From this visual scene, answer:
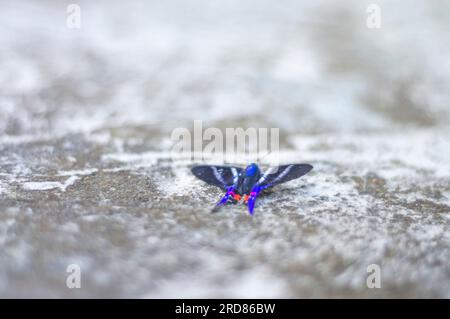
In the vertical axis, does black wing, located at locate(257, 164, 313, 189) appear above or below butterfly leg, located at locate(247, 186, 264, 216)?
above

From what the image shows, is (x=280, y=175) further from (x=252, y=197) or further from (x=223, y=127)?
(x=223, y=127)

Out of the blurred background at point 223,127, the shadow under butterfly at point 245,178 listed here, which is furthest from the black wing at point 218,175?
the blurred background at point 223,127

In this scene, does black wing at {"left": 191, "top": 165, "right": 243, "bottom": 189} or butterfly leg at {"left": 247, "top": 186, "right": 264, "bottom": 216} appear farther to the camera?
black wing at {"left": 191, "top": 165, "right": 243, "bottom": 189}

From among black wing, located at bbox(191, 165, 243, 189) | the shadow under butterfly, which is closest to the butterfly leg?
the shadow under butterfly

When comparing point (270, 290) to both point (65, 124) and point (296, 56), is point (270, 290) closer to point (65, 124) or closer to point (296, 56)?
point (65, 124)

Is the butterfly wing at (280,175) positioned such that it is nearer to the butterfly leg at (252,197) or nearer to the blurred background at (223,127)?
the butterfly leg at (252,197)

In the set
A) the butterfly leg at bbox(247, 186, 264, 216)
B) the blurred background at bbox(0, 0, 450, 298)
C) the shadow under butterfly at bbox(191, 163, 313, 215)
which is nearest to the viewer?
the blurred background at bbox(0, 0, 450, 298)

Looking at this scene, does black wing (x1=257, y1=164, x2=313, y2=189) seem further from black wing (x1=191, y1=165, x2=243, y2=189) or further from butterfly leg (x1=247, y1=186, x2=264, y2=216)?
black wing (x1=191, y1=165, x2=243, y2=189)
